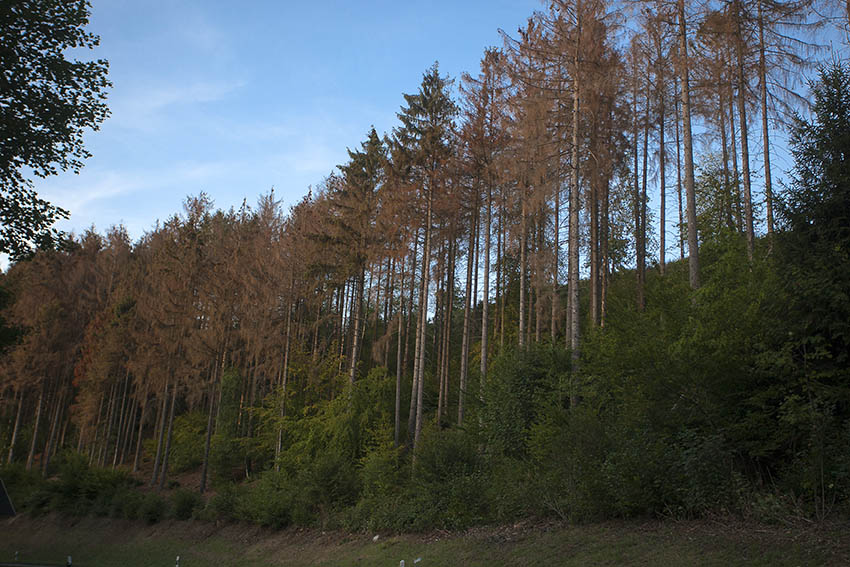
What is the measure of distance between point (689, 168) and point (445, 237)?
33.8 feet

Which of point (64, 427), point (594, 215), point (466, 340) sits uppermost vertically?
point (594, 215)

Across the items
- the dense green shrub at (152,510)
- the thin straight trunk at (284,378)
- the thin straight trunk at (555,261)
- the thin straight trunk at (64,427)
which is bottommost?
the dense green shrub at (152,510)

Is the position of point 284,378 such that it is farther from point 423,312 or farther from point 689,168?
point 689,168

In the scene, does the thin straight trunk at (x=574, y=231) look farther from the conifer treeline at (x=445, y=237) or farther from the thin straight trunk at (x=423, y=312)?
the thin straight trunk at (x=423, y=312)

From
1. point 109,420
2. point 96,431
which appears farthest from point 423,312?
point 96,431

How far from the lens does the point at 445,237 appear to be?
2222cm

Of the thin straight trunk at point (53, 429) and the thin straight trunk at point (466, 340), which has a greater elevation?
the thin straight trunk at point (466, 340)

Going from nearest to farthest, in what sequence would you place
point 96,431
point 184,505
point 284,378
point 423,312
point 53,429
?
point 423,312 < point 184,505 < point 284,378 < point 53,429 < point 96,431

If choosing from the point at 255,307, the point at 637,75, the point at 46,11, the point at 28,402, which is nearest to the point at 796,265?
the point at 637,75

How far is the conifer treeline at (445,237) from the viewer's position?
49.4 feet

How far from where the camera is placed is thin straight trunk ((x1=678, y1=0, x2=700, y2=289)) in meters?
12.7

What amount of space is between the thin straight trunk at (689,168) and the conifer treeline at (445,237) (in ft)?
0.16

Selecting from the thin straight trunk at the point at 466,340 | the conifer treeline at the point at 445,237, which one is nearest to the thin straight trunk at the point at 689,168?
the conifer treeline at the point at 445,237

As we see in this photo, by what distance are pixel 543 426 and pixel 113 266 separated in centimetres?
3498
